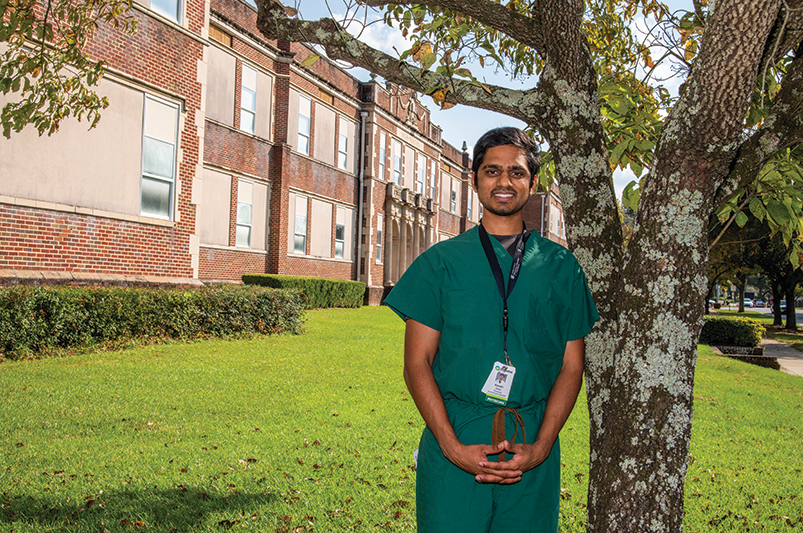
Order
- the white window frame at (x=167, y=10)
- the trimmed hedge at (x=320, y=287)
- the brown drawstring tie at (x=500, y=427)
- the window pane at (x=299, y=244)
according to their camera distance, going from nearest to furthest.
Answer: the brown drawstring tie at (x=500, y=427)
the white window frame at (x=167, y=10)
the trimmed hedge at (x=320, y=287)
the window pane at (x=299, y=244)

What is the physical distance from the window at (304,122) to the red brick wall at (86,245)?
10.6 metres

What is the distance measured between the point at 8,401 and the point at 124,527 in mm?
3642

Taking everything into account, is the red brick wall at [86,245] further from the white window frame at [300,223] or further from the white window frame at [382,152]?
the white window frame at [382,152]

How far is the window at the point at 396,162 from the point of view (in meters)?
30.4

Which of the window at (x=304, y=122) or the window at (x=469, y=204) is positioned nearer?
the window at (x=304, y=122)

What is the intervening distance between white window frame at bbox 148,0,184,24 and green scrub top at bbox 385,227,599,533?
12857mm

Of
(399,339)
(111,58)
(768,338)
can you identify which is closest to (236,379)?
(399,339)

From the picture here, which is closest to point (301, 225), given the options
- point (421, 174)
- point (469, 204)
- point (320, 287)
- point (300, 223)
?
point (300, 223)

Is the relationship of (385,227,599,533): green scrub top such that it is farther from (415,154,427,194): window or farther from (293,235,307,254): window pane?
(415,154,427,194): window

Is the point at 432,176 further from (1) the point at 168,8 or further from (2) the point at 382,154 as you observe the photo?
(1) the point at 168,8

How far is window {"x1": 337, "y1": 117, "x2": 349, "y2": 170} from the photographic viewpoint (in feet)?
85.4

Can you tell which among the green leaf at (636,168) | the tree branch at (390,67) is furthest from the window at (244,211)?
the green leaf at (636,168)

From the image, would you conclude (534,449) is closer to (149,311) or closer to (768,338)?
(149,311)

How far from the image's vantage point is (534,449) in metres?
2.22
